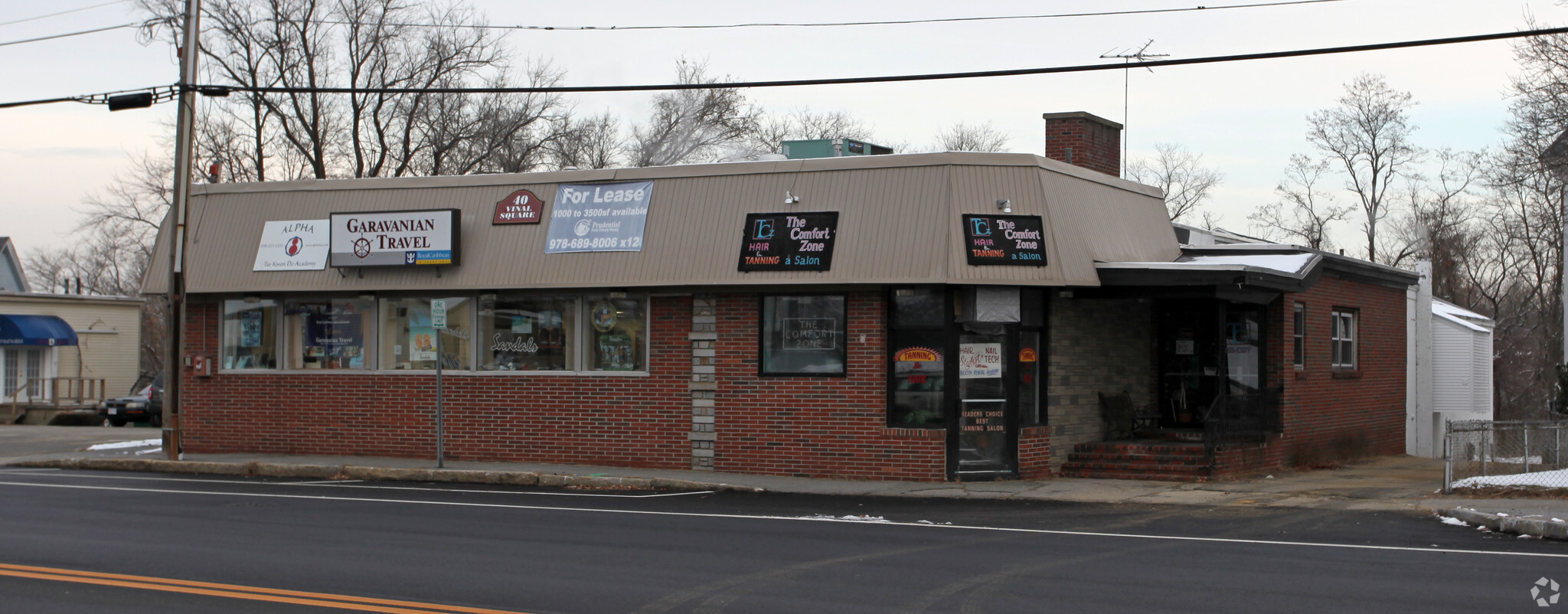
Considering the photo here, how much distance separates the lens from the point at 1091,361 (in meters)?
19.2

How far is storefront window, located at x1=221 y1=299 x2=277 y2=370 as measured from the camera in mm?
21609

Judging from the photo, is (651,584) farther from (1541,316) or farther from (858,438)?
(1541,316)

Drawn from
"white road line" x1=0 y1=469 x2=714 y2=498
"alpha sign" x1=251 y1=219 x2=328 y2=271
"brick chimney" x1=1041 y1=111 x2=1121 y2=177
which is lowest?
"white road line" x1=0 y1=469 x2=714 y2=498

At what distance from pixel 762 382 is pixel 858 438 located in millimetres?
1601

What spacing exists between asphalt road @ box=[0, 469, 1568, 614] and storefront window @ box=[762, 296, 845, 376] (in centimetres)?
272

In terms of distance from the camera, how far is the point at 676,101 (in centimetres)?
4806

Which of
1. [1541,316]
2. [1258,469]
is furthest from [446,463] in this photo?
[1541,316]

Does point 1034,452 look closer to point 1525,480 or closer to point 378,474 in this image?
point 1525,480

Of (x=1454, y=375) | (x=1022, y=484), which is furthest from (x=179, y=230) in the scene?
(x=1454, y=375)

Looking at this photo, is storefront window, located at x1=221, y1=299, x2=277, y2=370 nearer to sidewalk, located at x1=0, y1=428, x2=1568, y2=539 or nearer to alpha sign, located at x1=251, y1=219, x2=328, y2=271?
alpha sign, located at x1=251, y1=219, x2=328, y2=271

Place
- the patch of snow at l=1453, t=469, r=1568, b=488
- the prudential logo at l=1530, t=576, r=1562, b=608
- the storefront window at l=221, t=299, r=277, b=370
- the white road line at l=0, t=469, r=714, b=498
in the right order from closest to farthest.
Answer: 1. the prudential logo at l=1530, t=576, r=1562, b=608
2. the patch of snow at l=1453, t=469, r=1568, b=488
3. the white road line at l=0, t=469, r=714, b=498
4. the storefront window at l=221, t=299, r=277, b=370

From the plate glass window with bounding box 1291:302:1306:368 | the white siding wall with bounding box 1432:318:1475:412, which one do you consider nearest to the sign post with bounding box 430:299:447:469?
the plate glass window with bounding box 1291:302:1306:368

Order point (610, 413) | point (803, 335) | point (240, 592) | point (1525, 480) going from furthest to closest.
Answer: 1. point (610, 413)
2. point (803, 335)
3. point (1525, 480)
4. point (240, 592)

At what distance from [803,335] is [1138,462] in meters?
4.97
